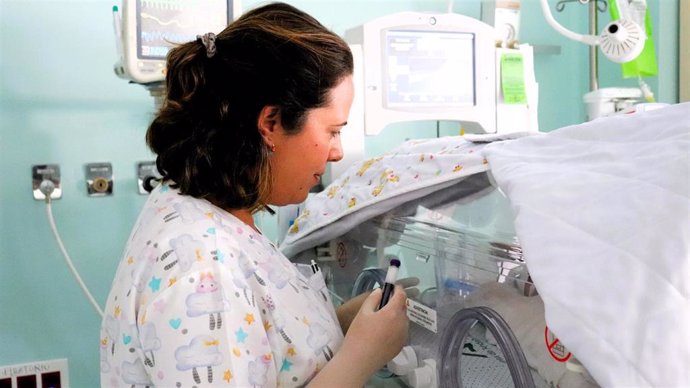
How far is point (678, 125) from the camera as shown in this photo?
0.73m

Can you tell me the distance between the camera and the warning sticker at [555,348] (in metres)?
0.76

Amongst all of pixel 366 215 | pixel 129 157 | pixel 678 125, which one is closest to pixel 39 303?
pixel 129 157

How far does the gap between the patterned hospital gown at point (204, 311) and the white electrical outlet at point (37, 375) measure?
A: 43.7 inches

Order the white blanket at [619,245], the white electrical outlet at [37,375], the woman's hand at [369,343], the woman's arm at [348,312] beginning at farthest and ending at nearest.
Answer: the white electrical outlet at [37,375] < the woman's arm at [348,312] < the woman's hand at [369,343] < the white blanket at [619,245]

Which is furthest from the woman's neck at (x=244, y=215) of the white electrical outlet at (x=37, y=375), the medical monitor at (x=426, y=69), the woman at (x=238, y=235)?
the white electrical outlet at (x=37, y=375)

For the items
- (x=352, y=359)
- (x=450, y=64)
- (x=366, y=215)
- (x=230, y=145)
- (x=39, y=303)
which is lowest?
(x=39, y=303)

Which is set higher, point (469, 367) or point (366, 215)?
point (366, 215)

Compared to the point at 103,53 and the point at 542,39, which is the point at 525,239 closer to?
the point at 103,53

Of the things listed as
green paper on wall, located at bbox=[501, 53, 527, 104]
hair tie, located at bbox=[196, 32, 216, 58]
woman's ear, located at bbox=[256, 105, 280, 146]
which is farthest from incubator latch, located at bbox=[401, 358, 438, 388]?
green paper on wall, located at bbox=[501, 53, 527, 104]

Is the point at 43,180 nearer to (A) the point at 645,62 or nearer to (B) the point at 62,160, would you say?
(B) the point at 62,160

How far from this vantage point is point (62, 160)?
186 centimetres

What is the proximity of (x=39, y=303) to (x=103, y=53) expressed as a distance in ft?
2.34

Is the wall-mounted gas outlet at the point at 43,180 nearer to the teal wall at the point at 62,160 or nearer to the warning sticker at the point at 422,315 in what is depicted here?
the teal wall at the point at 62,160

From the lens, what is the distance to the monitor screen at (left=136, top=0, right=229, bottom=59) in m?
1.56
